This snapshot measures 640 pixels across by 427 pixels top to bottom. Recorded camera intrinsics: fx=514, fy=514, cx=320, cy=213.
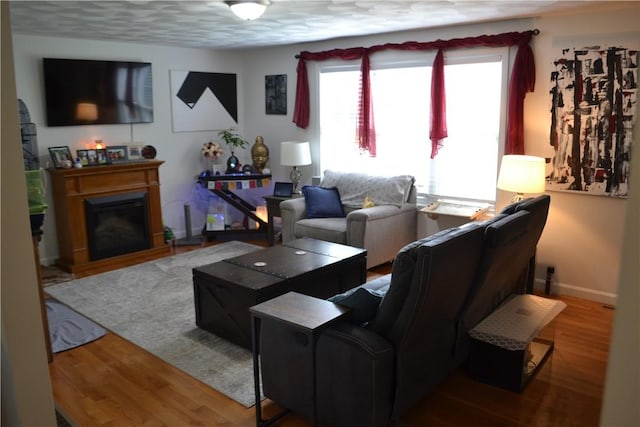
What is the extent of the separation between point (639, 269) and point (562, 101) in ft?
13.2

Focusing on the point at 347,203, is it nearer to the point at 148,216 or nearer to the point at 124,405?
the point at 148,216

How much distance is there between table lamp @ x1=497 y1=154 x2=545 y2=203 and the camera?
4.02m

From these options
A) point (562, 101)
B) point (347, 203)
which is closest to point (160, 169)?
point (347, 203)

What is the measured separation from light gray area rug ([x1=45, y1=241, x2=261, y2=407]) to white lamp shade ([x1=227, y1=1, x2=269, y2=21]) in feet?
7.43

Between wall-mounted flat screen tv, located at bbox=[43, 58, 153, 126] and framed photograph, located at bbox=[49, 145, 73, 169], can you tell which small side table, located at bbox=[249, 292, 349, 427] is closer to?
framed photograph, located at bbox=[49, 145, 73, 169]

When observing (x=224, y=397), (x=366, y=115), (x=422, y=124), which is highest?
(x=366, y=115)

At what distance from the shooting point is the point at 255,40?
18.4ft

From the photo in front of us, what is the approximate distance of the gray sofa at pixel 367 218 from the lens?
4.84m

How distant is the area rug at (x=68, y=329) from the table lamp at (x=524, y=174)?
10.9ft

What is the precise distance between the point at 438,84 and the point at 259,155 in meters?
2.53

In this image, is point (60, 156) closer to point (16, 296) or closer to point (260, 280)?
point (260, 280)

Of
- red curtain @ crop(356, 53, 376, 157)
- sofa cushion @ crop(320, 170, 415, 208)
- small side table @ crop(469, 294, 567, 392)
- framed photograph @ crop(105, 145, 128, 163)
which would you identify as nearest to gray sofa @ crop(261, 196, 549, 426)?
small side table @ crop(469, 294, 567, 392)

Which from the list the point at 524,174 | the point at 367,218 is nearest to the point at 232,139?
the point at 367,218

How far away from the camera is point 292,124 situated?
6.33 meters
